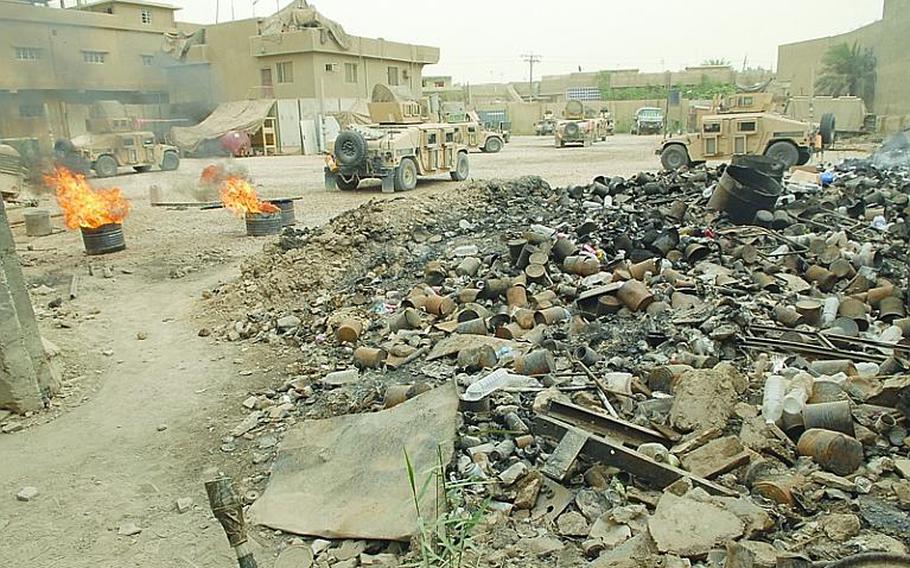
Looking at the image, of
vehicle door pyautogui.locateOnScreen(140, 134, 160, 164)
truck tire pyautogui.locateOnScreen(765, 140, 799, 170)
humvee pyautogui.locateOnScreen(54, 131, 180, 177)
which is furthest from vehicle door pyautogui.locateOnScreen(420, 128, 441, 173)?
vehicle door pyautogui.locateOnScreen(140, 134, 160, 164)

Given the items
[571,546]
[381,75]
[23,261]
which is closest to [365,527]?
[571,546]

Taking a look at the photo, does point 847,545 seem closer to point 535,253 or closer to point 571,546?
point 571,546

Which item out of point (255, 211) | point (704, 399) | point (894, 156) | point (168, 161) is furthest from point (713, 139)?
point (168, 161)

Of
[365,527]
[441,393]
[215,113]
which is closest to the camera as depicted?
[365,527]

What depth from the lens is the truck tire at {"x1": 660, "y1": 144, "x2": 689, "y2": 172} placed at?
16781mm

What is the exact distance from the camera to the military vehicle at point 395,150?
15781 mm

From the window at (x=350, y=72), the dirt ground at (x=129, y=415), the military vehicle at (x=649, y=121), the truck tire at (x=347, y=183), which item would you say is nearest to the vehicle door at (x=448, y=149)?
the truck tire at (x=347, y=183)

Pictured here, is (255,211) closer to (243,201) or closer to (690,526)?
(243,201)

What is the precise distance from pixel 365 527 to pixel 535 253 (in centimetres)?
427

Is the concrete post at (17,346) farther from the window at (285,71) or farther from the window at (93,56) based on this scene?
the window at (285,71)

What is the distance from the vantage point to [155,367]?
605 centimetres

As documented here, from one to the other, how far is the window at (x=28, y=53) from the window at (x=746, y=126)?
1409 centimetres

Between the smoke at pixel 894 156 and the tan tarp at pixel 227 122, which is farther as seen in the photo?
the tan tarp at pixel 227 122

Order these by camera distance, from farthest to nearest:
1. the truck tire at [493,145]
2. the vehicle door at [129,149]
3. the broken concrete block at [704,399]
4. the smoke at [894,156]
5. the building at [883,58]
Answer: the truck tire at [493,145] → the building at [883,58] → the vehicle door at [129,149] → the smoke at [894,156] → the broken concrete block at [704,399]
